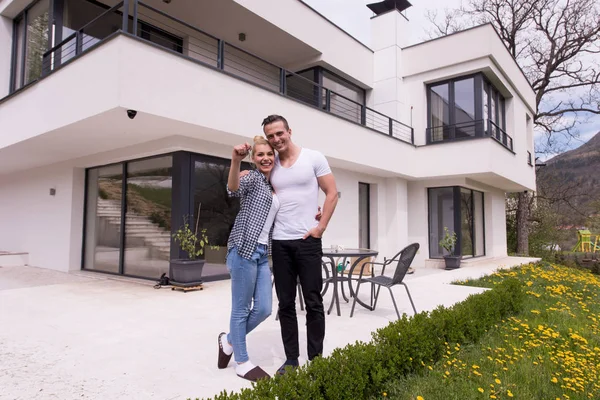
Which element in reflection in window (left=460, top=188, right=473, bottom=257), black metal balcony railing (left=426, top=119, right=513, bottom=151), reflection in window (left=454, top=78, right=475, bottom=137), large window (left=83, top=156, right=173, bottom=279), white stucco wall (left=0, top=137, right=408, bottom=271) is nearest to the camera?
large window (left=83, top=156, right=173, bottom=279)

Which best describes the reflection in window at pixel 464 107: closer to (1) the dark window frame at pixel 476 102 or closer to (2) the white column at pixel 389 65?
(1) the dark window frame at pixel 476 102

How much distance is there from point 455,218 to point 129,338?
9.81 metres

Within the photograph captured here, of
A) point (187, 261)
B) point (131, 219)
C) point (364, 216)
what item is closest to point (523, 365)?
point (187, 261)

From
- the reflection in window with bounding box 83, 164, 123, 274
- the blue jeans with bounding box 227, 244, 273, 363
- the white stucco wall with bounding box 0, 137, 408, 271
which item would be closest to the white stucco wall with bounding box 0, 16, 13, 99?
the white stucco wall with bounding box 0, 137, 408, 271

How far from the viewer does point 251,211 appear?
99.7 inches

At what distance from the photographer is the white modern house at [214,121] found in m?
5.66

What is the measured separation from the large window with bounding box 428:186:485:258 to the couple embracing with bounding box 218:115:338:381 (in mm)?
9408

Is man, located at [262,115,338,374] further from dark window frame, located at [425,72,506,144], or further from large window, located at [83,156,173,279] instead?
dark window frame, located at [425,72,506,144]

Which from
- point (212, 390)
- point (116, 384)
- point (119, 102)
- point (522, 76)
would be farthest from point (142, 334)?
point (522, 76)

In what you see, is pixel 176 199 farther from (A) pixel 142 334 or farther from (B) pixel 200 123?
(A) pixel 142 334

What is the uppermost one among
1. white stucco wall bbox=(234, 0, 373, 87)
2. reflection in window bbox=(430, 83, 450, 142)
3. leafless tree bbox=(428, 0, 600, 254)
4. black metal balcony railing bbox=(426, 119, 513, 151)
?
leafless tree bbox=(428, 0, 600, 254)

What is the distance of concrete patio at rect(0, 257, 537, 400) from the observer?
2580 mm

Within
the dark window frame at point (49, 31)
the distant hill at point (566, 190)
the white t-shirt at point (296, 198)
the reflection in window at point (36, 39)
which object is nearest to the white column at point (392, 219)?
the dark window frame at point (49, 31)

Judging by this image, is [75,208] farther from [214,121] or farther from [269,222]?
[269,222]
